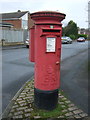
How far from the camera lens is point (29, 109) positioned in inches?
159

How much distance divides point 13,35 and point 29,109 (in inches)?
924

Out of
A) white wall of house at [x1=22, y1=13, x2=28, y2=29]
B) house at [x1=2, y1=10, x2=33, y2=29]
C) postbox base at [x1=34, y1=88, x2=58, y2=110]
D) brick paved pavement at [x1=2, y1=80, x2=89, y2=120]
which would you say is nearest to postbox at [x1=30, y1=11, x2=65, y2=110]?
postbox base at [x1=34, y1=88, x2=58, y2=110]

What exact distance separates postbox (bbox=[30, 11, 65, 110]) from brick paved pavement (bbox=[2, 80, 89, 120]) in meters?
0.26

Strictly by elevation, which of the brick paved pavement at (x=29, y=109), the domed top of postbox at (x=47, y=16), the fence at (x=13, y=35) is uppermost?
the fence at (x=13, y=35)

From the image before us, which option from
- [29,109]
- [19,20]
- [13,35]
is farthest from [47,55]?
[19,20]

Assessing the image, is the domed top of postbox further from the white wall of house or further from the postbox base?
the white wall of house

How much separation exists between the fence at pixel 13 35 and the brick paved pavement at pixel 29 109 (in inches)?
825

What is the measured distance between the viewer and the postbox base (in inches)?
156

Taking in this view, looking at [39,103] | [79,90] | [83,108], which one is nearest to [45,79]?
[39,103]

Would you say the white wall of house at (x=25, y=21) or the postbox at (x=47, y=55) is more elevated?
the white wall of house at (x=25, y=21)

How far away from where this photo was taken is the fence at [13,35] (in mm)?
25023

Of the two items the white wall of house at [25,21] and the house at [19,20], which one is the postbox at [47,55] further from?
the white wall of house at [25,21]

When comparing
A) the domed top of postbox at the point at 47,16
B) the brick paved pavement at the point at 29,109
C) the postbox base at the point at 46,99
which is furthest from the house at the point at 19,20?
the postbox base at the point at 46,99

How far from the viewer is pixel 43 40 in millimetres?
3816
